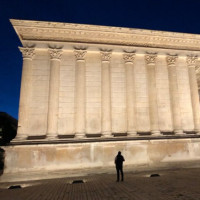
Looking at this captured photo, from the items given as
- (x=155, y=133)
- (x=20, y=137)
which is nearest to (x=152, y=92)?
(x=155, y=133)

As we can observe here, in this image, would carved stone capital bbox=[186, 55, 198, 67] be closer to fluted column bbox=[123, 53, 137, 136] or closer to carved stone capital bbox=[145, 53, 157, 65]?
carved stone capital bbox=[145, 53, 157, 65]

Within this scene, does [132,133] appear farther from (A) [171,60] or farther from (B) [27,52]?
(B) [27,52]

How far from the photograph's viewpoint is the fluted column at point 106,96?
57.6 feet

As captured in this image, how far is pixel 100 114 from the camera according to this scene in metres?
18.1

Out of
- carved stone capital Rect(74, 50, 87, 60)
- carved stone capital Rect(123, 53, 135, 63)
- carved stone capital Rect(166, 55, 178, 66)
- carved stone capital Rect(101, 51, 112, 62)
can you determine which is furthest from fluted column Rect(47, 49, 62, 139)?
carved stone capital Rect(166, 55, 178, 66)

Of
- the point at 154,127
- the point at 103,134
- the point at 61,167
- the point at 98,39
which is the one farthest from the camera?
the point at 98,39

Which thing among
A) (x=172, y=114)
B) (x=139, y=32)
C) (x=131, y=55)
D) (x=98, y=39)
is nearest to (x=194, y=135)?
(x=172, y=114)

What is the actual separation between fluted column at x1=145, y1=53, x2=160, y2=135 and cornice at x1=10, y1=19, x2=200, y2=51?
1957 millimetres

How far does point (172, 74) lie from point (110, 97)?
7915 mm

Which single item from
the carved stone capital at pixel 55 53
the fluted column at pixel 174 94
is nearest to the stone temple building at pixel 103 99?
the carved stone capital at pixel 55 53

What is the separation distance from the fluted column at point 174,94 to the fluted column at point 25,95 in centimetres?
1513

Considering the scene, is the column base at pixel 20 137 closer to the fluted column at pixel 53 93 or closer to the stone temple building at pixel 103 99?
the stone temple building at pixel 103 99

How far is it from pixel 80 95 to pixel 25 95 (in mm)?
5270

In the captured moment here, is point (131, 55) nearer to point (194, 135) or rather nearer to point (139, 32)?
point (139, 32)
